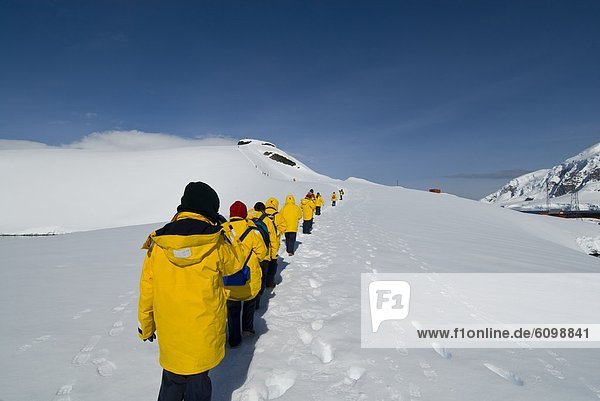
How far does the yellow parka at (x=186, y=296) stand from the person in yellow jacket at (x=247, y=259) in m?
1.28

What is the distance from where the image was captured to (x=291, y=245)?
8211mm

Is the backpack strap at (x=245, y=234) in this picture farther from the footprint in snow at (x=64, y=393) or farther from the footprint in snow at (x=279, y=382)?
the footprint in snow at (x=64, y=393)

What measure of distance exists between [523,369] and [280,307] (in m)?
3.26

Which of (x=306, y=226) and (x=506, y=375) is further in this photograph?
(x=306, y=226)

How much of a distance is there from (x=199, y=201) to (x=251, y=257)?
5.36 feet

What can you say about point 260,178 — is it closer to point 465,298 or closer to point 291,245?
point 291,245

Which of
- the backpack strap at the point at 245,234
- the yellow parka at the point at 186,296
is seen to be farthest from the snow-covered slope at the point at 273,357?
the backpack strap at the point at 245,234

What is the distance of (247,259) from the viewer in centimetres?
342

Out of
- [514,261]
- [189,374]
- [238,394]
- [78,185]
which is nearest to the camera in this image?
[189,374]

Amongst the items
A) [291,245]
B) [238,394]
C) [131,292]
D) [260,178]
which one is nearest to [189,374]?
[238,394]

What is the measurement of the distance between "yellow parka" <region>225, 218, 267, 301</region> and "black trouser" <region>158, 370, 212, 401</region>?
3.19 feet

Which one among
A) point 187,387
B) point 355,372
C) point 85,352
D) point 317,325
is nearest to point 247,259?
point 187,387

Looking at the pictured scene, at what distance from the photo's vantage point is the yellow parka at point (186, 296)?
198 centimetres

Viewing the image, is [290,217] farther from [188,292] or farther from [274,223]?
[188,292]
